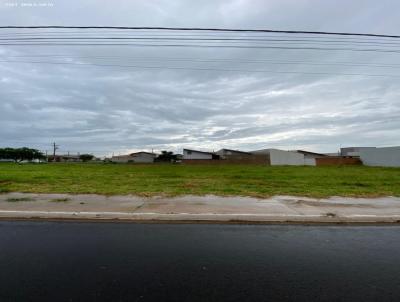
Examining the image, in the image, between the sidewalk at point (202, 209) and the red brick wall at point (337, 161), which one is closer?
the sidewalk at point (202, 209)

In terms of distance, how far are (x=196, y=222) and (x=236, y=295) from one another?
3701 mm

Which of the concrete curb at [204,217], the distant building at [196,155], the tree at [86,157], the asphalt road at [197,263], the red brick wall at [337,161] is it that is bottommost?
the asphalt road at [197,263]

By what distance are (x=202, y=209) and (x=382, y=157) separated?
53008mm

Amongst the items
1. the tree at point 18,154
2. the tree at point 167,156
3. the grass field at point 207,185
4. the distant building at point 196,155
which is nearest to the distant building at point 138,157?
the tree at point 167,156

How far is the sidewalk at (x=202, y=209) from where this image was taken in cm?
762

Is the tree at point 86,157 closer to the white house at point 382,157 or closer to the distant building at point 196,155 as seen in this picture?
the distant building at point 196,155

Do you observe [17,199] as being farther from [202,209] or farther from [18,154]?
[18,154]

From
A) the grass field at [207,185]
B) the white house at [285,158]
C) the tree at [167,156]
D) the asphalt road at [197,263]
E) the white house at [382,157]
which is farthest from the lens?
the tree at [167,156]

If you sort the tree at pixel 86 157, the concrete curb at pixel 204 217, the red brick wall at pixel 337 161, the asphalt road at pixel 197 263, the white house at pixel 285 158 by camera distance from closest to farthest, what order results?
1. the asphalt road at pixel 197 263
2. the concrete curb at pixel 204 217
3. the red brick wall at pixel 337 161
4. the white house at pixel 285 158
5. the tree at pixel 86 157

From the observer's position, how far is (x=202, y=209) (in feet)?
27.8

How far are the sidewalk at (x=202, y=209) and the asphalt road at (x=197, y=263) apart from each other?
84 cm

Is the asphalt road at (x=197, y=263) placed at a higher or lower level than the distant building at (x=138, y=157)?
lower

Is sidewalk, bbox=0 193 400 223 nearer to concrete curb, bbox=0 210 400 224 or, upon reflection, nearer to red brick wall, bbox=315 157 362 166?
concrete curb, bbox=0 210 400 224

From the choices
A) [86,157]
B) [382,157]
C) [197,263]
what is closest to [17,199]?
[197,263]
